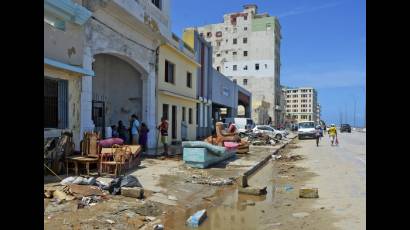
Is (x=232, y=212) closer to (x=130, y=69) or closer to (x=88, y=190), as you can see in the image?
(x=88, y=190)

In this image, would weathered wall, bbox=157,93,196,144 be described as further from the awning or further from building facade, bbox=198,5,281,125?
building facade, bbox=198,5,281,125

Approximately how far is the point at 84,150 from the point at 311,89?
125623 millimetres

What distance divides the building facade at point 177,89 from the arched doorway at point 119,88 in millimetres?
1493

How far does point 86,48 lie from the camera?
12.3 meters

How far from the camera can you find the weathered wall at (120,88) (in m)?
18.0

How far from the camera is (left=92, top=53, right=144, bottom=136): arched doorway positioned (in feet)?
58.6

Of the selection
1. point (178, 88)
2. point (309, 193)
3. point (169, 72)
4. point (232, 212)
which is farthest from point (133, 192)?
point (178, 88)

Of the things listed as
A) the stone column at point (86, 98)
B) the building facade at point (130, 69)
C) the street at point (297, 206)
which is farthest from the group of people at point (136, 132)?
the street at point (297, 206)

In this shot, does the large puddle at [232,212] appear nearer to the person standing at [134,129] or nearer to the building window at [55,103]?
the building window at [55,103]

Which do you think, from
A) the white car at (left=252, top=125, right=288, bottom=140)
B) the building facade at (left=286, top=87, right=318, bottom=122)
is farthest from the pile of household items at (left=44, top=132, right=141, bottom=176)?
the building facade at (left=286, top=87, right=318, bottom=122)

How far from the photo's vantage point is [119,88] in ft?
59.5

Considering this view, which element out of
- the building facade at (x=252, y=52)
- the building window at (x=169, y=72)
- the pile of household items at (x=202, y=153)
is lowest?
the pile of household items at (x=202, y=153)

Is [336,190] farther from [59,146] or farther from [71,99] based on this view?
[71,99]

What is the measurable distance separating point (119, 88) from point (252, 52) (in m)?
69.9
